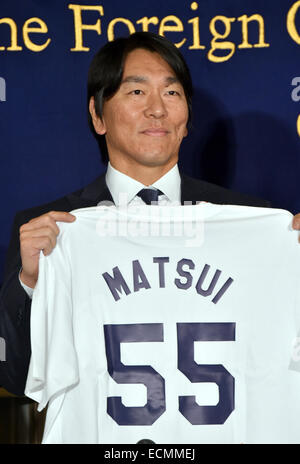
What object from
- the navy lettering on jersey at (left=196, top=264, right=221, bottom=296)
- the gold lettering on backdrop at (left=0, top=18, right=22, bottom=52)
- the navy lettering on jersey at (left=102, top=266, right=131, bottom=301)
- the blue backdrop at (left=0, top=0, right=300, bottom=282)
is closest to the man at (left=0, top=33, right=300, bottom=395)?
the navy lettering on jersey at (left=102, top=266, right=131, bottom=301)

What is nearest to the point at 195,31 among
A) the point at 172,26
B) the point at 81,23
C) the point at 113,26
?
the point at 172,26

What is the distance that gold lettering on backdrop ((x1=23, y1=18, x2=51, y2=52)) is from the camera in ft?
8.68

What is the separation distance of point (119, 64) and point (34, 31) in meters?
0.80

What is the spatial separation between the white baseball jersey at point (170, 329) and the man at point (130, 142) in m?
0.22

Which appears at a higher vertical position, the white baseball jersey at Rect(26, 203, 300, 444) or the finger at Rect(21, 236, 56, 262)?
the finger at Rect(21, 236, 56, 262)

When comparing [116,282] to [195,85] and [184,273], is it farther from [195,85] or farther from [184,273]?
[195,85]

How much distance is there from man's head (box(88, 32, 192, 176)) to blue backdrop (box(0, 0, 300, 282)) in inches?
24.3

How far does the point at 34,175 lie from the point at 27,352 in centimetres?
95

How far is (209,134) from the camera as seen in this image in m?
2.66

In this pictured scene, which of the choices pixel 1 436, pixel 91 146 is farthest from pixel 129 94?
pixel 1 436

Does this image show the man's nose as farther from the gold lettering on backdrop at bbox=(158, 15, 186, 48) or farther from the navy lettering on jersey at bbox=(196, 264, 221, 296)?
the gold lettering on backdrop at bbox=(158, 15, 186, 48)

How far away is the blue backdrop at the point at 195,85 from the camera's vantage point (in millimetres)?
2623
